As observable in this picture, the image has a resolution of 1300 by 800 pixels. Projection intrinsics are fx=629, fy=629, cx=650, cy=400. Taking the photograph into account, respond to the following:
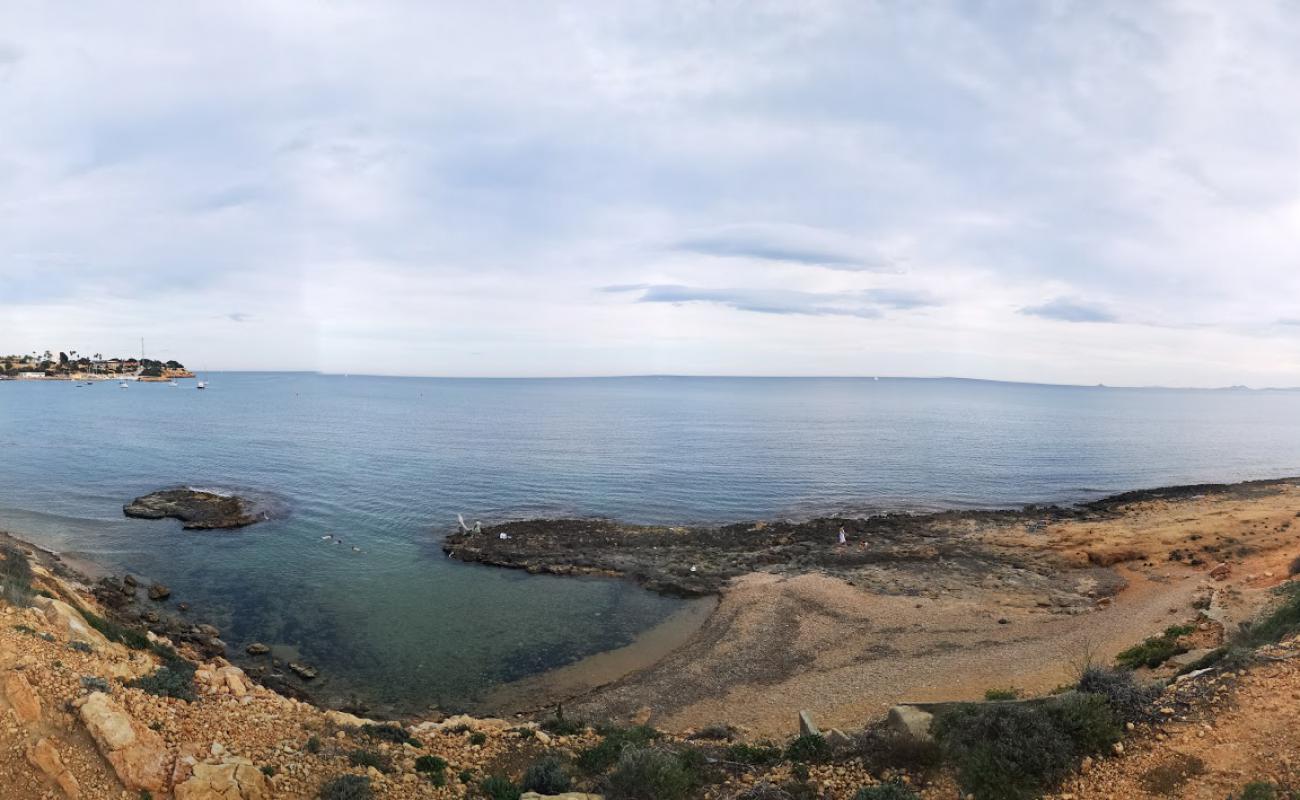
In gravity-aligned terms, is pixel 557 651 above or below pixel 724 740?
below

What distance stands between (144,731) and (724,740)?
38.0ft

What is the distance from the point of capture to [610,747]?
13469 mm

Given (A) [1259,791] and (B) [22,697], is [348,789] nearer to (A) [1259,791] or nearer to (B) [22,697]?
(B) [22,697]

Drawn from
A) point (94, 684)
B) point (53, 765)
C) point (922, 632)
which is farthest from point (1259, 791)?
point (94, 684)

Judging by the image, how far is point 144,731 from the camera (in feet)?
35.8

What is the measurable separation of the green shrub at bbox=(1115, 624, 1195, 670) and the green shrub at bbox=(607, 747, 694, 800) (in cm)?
1460

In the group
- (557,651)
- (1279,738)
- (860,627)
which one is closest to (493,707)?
(557,651)

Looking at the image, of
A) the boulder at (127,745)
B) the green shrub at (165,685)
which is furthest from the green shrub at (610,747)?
the green shrub at (165,685)

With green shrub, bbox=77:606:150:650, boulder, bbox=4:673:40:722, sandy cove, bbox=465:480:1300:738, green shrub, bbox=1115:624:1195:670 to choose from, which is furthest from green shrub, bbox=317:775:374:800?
green shrub, bbox=1115:624:1195:670

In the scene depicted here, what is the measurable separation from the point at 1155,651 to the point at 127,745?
2454 centimetres

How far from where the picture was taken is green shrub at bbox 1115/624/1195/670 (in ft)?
58.1

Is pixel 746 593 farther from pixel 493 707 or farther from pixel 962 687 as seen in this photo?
pixel 493 707

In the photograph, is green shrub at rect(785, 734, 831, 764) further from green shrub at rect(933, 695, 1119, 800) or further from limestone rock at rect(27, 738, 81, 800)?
limestone rock at rect(27, 738, 81, 800)

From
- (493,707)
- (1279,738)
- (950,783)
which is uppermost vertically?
(1279,738)
